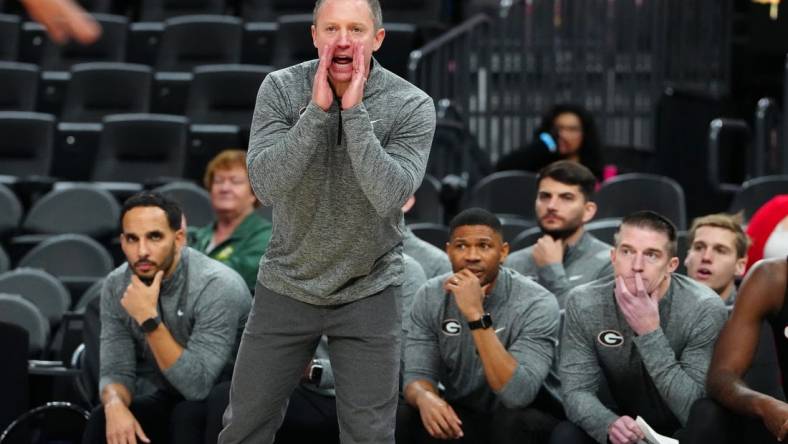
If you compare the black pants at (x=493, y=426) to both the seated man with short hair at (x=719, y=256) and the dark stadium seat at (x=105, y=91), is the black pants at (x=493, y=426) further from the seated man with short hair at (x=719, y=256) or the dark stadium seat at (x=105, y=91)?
the dark stadium seat at (x=105, y=91)

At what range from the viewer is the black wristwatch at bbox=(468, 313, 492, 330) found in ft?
15.1

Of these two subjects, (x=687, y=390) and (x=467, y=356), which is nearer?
(x=687, y=390)

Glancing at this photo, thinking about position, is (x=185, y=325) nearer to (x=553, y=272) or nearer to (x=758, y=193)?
(x=553, y=272)

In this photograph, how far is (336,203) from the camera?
3.37 metres

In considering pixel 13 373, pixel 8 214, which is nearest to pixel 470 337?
pixel 13 373

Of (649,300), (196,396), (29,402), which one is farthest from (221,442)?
(29,402)

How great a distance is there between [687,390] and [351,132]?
1752 mm

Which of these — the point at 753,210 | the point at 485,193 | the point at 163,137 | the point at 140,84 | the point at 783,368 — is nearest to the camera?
the point at 783,368

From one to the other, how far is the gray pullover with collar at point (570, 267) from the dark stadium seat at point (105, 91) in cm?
455

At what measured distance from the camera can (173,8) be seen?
37.0 ft

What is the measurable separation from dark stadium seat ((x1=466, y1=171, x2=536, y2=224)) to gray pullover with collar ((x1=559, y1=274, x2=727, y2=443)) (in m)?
2.95

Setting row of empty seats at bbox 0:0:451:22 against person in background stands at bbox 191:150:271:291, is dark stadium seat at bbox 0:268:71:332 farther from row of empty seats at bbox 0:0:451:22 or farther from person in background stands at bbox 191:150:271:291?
row of empty seats at bbox 0:0:451:22

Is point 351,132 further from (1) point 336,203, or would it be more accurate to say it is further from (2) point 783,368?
(2) point 783,368

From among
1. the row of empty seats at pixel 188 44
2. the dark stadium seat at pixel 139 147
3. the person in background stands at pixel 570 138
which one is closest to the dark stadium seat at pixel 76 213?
the dark stadium seat at pixel 139 147
